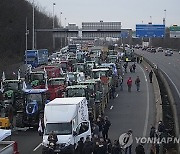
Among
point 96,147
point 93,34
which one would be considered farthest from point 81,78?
point 93,34

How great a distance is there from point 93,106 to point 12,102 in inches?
201

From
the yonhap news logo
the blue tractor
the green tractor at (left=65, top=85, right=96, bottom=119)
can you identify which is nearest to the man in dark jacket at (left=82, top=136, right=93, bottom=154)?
the yonhap news logo

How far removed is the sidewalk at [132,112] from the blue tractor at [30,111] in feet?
13.3

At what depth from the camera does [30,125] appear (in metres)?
25.5

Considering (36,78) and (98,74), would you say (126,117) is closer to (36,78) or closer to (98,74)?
(98,74)

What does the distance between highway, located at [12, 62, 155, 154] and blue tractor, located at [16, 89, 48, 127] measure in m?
0.54

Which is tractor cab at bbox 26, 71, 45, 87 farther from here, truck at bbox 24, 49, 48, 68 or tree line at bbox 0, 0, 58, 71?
tree line at bbox 0, 0, 58, 71

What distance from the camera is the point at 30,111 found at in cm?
2536

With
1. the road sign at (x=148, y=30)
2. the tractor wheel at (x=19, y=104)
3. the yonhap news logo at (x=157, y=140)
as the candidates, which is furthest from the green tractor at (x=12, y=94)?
the road sign at (x=148, y=30)

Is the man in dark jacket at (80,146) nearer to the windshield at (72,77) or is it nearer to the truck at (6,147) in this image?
the truck at (6,147)

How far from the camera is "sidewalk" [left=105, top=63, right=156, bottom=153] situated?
2578 centimetres

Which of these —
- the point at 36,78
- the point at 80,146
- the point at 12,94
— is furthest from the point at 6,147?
the point at 36,78

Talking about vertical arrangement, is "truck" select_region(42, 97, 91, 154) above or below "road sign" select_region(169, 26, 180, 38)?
below

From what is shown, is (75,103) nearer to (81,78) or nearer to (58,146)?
(58,146)
